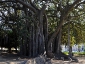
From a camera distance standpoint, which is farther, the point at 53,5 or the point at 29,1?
the point at 53,5

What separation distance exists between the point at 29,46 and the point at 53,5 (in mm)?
6221

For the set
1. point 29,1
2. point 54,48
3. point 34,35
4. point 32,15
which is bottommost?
point 54,48

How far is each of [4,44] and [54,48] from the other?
255 inches

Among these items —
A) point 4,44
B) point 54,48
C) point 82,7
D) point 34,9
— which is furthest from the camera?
point 4,44

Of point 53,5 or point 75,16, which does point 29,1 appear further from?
point 75,16

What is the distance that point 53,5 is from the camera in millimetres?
22266

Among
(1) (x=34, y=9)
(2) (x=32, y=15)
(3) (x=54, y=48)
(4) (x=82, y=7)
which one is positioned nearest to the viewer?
(1) (x=34, y=9)

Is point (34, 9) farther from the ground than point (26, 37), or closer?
farther from the ground

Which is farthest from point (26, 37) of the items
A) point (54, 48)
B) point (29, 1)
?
point (54, 48)

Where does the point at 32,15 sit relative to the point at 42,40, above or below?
above

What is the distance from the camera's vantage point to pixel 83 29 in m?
26.3

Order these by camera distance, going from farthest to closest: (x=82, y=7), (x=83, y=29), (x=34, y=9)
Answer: (x=83, y=29) → (x=82, y=7) → (x=34, y=9)

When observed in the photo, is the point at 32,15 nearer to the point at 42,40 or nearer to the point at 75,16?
the point at 42,40

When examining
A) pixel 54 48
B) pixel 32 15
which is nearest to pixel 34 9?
pixel 32 15
